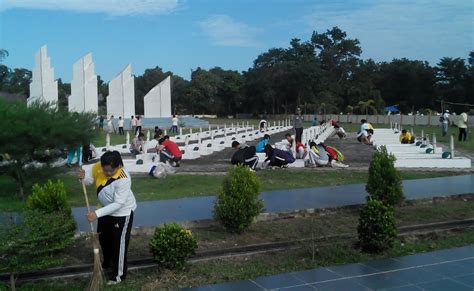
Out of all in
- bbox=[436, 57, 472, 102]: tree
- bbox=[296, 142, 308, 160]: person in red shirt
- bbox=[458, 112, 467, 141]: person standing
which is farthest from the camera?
bbox=[436, 57, 472, 102]: tree

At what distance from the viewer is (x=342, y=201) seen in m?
8.71

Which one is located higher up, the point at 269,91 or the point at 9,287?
the point at 269,91

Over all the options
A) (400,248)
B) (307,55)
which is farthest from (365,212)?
(307,55)

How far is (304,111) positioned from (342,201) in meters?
65.2

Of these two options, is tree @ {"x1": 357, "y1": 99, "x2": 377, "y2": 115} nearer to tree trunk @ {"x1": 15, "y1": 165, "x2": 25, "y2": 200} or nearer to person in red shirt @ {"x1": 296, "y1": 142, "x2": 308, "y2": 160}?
person in red shirt @ {"x1": 296, "y1": 142, "x2": 308, "y2": 160}

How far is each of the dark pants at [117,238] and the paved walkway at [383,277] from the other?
815mm

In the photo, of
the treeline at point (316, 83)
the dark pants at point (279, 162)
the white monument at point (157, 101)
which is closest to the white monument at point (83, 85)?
the white monument at point (157, 101)

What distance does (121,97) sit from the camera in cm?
4647

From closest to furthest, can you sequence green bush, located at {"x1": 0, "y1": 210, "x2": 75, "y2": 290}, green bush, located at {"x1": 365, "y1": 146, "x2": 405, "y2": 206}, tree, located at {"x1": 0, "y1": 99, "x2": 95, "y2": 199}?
green bush, located at {"x1": 0, "y1": 210, "x2": 75, "y2": 290}, green bush, located at {"x1": 365, "y1": 146, "x2": 405, "y2": 206}, tree, located at {"x1": 0, "y1": 99, "x2": 95, "y2": 199}

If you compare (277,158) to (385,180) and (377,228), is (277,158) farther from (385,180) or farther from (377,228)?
(377,228)

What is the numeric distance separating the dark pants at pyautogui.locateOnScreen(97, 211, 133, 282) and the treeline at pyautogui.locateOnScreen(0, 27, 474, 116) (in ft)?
198

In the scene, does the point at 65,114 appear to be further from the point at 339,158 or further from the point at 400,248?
the point at 339,158

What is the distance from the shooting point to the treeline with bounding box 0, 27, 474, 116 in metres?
65.9

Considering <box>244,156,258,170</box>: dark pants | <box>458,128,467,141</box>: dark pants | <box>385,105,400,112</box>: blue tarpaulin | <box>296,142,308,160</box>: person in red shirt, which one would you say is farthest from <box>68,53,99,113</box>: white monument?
<box>385,105,400,112</box>: blue tarpaulin
